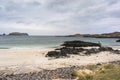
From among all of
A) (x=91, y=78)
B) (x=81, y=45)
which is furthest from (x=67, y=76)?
(x=81, y=45)

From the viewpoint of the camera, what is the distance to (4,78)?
16.9 m

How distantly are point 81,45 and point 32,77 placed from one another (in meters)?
34.5

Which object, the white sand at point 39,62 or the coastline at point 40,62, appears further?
the white sand at point 39,62

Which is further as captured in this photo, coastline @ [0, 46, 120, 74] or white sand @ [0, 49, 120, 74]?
white sand @ [0, 49, 120, 74]

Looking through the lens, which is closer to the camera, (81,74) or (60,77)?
(81,74)

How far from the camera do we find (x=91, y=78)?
14.2m

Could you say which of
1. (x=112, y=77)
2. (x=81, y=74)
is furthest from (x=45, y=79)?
(x=112, y=77)

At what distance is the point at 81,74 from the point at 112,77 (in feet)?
8.76

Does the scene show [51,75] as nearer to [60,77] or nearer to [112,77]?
[60,77]

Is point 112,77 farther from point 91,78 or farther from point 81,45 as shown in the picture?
point 81,45

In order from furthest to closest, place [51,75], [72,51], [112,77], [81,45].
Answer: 1. [81,45]
2. [72,51]
3. [51,75]
4. [112,77]

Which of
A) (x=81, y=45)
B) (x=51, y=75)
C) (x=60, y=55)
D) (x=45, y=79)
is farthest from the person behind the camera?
(x=81, y=45)

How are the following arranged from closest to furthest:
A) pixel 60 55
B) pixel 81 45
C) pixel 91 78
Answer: pixel 91 78 < pixel 60 55 < pixel 81 45

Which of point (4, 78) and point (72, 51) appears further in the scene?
point (72, 51)
